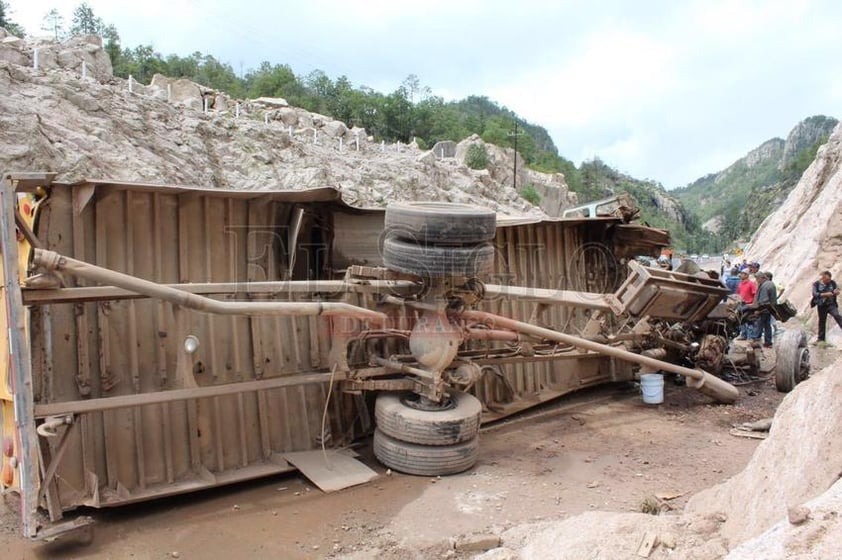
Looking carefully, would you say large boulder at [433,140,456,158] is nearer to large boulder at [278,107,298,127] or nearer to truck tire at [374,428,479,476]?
large boulder at [278,107,298,127]

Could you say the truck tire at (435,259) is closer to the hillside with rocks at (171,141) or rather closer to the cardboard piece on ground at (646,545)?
the cardboard piece on ground at (646,545)

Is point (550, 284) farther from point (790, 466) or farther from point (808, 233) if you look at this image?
point (808, 233)

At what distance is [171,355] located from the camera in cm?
513

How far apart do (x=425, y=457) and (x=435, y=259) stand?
1677 millimetres

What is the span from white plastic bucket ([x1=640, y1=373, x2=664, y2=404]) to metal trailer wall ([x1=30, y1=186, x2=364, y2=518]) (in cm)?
394

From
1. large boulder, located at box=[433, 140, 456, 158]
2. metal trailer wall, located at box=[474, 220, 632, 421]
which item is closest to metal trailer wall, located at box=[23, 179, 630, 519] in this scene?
metal trailer wall, located at box=[474, 220, 632, 421]

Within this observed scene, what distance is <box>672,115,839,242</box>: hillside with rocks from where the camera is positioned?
225 ft

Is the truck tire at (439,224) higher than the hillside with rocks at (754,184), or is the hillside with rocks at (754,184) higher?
the hillside with rocks at (754,184)

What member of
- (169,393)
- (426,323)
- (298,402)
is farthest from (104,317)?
(426,323)

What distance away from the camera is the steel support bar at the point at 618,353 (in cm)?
595

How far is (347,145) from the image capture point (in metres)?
28.8

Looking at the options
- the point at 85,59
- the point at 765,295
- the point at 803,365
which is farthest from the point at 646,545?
the point at 85,59

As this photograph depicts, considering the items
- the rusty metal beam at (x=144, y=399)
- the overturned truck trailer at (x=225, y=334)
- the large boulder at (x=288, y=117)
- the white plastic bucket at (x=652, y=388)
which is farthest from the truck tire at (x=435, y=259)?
the large boulder at (x=288, y=117)

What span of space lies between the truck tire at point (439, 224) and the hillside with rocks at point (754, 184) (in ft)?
219
